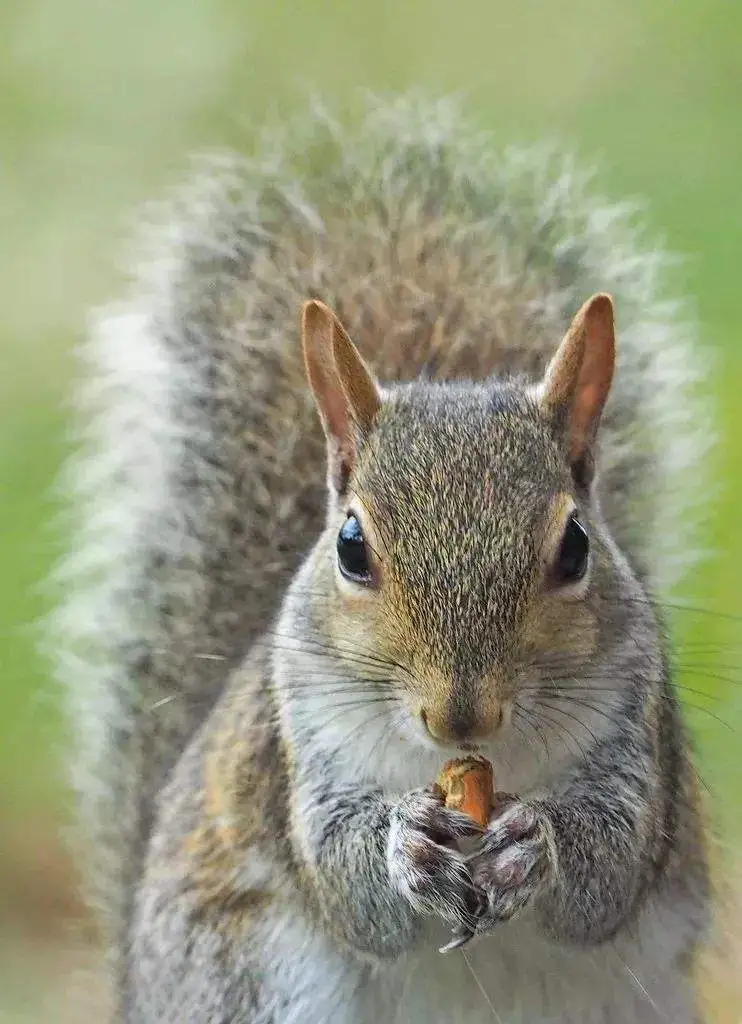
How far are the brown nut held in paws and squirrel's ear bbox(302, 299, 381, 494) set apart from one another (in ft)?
0.81

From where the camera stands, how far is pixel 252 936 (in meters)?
1.23

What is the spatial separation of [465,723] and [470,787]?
0.37ft

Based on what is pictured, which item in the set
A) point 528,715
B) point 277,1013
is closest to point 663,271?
point 528,715

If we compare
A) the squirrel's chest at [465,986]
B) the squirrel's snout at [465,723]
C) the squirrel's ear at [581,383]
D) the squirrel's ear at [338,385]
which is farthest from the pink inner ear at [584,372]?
the squirrel's chest at [465,986]

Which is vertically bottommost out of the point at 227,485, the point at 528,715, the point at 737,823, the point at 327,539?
the point at 737,823

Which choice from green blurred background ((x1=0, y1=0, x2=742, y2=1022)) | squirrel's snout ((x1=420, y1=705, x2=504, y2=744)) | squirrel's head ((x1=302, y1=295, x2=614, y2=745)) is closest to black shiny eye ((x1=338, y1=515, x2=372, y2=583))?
squirrel's head ((x1=302, y1=295, x2=614, y2=745))

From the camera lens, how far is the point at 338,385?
3.47ft

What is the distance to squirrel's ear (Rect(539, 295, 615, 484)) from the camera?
40.2 inches

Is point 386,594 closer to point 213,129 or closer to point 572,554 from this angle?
point 572,554

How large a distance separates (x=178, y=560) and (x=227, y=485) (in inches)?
4.2

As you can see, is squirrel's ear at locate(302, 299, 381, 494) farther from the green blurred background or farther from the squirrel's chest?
the green blurred background

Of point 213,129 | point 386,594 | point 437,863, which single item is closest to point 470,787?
point 437,863

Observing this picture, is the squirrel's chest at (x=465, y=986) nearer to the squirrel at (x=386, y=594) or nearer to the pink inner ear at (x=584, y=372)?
the squirrel at (x=386, y=594)

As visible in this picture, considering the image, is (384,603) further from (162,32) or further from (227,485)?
(162,32)
